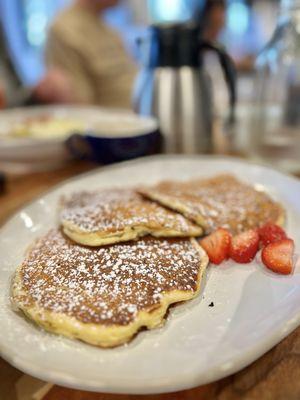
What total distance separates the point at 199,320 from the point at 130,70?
270 centimetres

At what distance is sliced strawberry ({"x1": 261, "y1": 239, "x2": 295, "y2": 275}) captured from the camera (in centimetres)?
76

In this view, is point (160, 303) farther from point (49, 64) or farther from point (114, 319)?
point (49, 64)

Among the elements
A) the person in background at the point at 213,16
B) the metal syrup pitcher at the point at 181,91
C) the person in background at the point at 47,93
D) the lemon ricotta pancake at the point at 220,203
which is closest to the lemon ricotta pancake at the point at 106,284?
the lemon ricotta pancake at the point at 220,203

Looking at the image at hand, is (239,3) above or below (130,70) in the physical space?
above

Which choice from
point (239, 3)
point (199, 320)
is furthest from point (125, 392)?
point (239, 3)

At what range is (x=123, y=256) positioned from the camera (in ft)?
2.57

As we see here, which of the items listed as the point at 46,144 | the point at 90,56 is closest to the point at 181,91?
the point at 46,144

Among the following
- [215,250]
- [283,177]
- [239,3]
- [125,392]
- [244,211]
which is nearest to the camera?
[125,392]

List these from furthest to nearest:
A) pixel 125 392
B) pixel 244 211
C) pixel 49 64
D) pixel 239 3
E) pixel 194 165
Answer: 1. pixel 239 3
2. pixel 49 64
3. pixel 194 165
4. pixel 244 211
5. pixel 125 392

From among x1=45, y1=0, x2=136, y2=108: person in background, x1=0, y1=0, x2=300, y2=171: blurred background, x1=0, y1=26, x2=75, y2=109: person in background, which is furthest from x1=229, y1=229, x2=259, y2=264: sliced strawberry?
x1=45, y1=0, x2=136, y2=108: person in background

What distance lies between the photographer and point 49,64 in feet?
9.78

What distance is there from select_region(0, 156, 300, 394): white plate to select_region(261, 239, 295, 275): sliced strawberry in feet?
0.05

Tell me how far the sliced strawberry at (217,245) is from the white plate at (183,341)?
0.02 m

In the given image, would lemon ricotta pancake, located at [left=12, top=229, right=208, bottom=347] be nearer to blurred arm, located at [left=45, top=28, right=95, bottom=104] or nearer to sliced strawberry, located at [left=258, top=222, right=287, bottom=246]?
sliced strawberry, located at [left=258, top=222, right=287, bottom=246]
